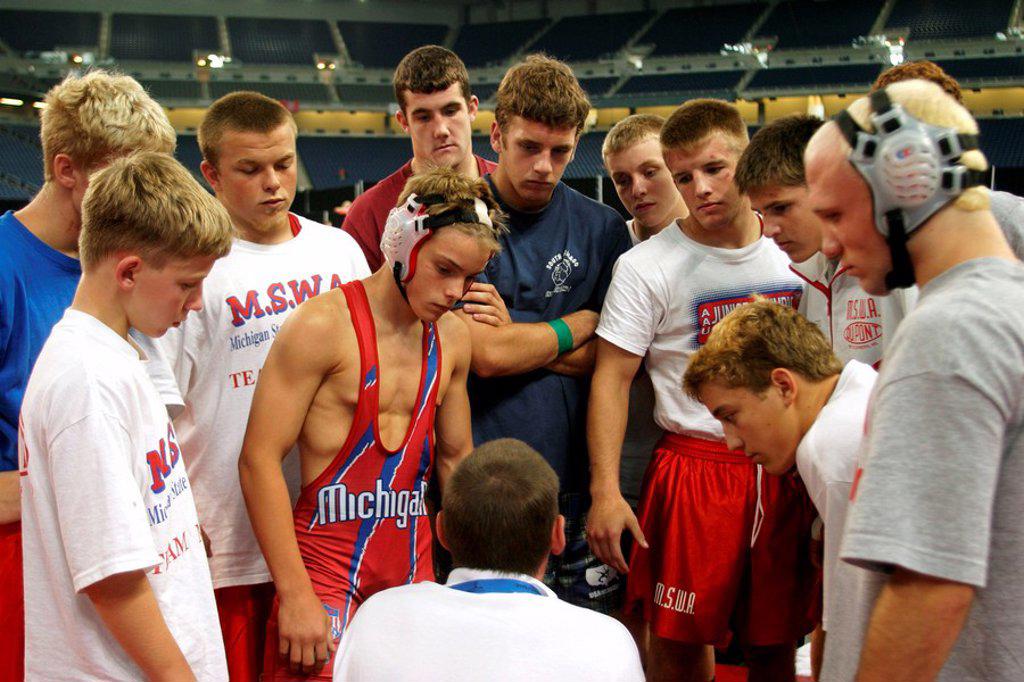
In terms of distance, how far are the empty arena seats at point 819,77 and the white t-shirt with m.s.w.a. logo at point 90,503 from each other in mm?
29462

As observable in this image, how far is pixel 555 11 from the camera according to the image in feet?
119

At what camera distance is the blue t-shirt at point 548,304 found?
325cm

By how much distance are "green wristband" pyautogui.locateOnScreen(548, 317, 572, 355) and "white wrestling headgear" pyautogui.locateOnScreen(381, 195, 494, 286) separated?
69 centimetres

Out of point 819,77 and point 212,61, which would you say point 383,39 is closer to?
point 212,61

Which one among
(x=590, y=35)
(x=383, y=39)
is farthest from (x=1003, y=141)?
(x=383, y=39)

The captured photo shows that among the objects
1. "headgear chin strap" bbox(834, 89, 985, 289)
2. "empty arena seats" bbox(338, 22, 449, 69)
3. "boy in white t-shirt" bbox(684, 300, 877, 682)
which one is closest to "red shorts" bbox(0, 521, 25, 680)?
"boy in white t-shirt" bbox(684, 300, 877, 682)

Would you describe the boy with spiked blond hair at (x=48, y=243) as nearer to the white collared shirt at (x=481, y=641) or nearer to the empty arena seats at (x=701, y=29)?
the white collared shirt at (x=481, y=641)

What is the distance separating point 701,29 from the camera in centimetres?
3306

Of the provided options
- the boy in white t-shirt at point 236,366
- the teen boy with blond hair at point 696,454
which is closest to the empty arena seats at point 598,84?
the teen boy with blond hair at point 696,454

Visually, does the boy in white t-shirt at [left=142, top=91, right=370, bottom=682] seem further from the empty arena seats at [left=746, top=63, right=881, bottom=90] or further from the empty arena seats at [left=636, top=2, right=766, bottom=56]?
the empty arena seats at [left=636, top=2, right=766, bottom=56]

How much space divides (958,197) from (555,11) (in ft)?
122

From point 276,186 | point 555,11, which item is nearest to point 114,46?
point 555,11

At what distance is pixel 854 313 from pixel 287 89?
3456 centimetres

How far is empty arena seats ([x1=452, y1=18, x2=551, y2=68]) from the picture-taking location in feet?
114
